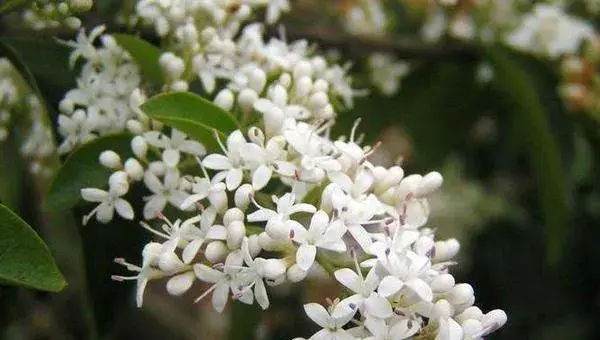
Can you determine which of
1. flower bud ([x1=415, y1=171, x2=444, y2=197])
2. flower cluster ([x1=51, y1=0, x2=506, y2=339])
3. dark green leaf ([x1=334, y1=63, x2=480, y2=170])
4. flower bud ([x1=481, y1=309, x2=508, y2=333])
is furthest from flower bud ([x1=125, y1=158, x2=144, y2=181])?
dark green leaf ([x1=334, y1=63, x2=480, y2=170])

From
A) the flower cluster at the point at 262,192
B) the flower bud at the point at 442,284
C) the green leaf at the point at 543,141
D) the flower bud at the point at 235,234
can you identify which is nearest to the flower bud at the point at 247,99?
the flower cluster at the point at 262,192

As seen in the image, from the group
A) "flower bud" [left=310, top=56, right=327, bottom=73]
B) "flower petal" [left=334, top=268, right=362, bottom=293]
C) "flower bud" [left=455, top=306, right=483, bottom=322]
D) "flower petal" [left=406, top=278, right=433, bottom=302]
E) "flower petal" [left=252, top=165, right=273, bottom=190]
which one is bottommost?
"flower petal" [left=252, top=165, right=273, bottom=190]

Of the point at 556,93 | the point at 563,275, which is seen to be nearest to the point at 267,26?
the point at 556,93

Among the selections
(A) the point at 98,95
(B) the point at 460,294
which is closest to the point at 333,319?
(B) the point at 460,294

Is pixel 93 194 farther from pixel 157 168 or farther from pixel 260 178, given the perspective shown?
pixel 260 178

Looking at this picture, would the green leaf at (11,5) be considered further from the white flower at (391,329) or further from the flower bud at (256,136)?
the white flower at (391,329)

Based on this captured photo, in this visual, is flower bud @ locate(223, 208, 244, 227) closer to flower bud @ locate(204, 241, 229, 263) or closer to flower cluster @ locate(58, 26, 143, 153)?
flower bud @ locate(204, 241, 229, 263)

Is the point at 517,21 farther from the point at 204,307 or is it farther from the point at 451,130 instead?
the point at 204,307
